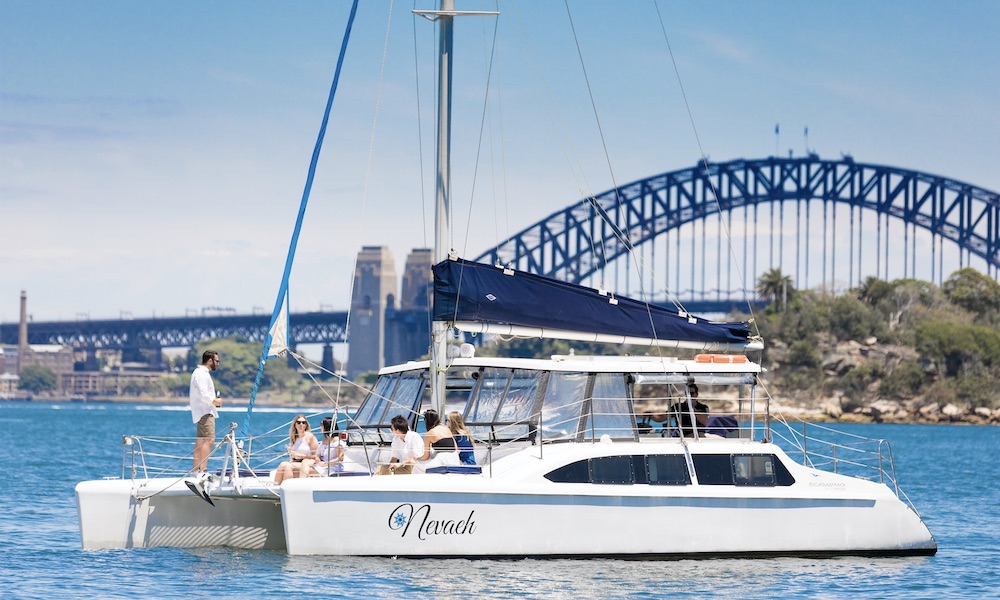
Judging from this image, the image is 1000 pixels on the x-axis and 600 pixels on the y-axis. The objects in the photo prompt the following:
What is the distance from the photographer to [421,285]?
516 feet

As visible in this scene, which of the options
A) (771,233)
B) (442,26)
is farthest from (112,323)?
(442,26)

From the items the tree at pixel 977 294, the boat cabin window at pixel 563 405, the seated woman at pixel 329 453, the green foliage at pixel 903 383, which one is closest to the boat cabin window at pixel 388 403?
the seated woman at pixel 329 453

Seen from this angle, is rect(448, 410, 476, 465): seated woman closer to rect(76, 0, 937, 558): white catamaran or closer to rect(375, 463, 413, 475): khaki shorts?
rect(76, 0, 937, 558): white catamaran

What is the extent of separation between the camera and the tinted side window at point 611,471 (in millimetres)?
16266

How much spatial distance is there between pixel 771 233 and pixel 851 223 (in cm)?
834

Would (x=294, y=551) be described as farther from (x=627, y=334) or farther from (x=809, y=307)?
(x=809, y=307)

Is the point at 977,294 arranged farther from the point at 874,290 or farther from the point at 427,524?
the point at 427,524

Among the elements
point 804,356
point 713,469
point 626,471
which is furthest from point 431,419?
point 804,356

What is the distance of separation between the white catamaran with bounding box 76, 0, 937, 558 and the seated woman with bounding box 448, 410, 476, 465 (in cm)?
25

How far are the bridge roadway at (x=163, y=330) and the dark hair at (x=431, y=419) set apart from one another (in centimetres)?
12872

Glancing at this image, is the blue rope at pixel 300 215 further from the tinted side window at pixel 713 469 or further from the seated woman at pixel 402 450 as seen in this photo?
the tinted side window at pixel 713 469

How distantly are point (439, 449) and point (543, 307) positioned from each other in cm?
239

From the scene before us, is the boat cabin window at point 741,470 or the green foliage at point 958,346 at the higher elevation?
the green foliage at point 958,346

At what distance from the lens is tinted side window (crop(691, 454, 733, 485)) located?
16625 millimetres
